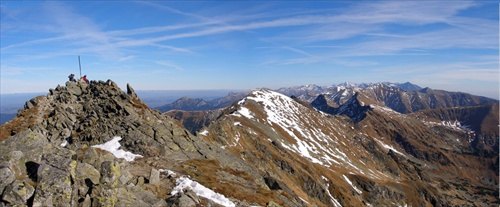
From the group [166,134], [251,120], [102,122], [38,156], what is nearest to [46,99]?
[102,122]

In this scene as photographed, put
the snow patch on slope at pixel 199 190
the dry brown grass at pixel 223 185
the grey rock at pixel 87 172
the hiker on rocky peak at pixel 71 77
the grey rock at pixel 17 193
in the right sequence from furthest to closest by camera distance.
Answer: the hiker on rocky peak at pixel 71 77
the dry brown grass at pixel 223 185
the snow patch on slope at pixel 199 190
the grey rock at pixel 87 172
the grey rock at pixel 17 193

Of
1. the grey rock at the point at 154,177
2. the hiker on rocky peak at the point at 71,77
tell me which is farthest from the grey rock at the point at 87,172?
the hiker on rocky peak at the point at 71,77

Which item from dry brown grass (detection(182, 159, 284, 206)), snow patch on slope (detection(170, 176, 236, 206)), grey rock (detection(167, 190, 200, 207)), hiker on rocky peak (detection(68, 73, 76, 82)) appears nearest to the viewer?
grey rock (detection(167, 190, 200, 207))

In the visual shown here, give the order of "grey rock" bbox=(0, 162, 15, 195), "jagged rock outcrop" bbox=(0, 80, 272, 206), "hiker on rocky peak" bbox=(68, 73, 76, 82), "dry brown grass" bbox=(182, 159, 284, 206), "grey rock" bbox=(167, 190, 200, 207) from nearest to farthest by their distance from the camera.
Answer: "grey rock" bbox=(0, 162, 15, 195), "jagged rock outcrop" bbox=(0, 80, 272, 206), "grey rock" bbox=(167, 190, 200, 207), "dry brown grass" bbox=(182, 159, 284, 206), "hiker on rocky peak" bbox=(68, 73, 76, 82)

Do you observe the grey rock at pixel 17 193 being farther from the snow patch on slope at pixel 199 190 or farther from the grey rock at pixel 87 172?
the snow patch on slope at pixel 199 190

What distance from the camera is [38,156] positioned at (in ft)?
89.4

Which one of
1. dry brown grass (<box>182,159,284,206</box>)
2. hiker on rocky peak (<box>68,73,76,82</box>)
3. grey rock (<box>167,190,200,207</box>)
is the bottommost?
dry brown grass (<box>182,159,284,206</box>)

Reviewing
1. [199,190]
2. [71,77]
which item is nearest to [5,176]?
[199,190]

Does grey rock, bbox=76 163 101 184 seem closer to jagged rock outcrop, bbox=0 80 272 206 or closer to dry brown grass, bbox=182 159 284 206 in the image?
jagged rock outcrop, bbox=0 80 272 206

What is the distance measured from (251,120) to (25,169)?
498ft

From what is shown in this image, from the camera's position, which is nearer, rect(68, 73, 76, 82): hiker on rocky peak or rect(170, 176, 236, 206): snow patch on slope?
rect(170, 176, 236, 206): snow patch on slope

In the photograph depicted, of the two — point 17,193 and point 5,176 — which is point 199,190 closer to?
point 17,193

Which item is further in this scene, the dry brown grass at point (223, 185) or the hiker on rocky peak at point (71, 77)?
the hiker on rocky peak at point (71, 77)

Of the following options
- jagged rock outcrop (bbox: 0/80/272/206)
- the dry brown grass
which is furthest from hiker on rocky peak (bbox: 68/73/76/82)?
the dry brown grass
